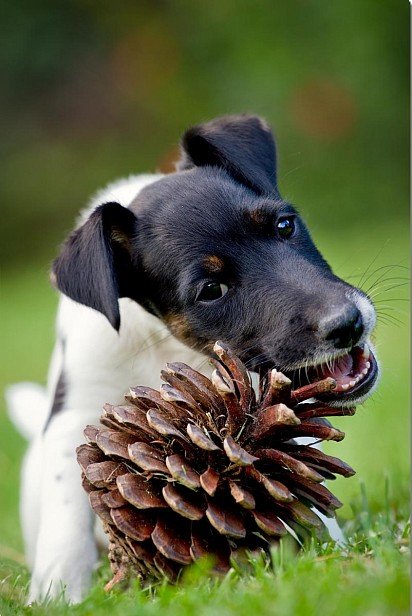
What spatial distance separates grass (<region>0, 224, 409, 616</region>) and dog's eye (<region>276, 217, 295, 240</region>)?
294 mm

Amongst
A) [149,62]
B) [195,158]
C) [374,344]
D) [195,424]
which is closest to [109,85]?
[149,62]

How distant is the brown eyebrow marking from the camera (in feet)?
8.55

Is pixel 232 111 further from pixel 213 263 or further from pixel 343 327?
pixel 343 327

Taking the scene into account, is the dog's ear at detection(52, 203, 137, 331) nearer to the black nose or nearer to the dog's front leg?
the dog's front leg

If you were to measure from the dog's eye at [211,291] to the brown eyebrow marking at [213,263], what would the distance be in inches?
1.6

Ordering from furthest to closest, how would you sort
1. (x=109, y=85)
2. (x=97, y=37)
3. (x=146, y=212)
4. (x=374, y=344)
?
(x=109, y=85)
(x=97, y=37)
(x=146, y=212)
(x=374, y=344)

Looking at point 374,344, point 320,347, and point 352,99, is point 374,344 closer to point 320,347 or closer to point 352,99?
point 320,347

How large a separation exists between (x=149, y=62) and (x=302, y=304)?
2.18 metres

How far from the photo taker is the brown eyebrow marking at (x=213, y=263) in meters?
2.61

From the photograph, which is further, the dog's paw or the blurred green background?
the blurred green background

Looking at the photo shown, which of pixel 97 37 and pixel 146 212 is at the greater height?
pixel 97 37

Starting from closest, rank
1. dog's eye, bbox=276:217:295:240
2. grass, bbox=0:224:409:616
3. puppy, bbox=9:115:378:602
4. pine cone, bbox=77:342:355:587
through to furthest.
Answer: grass, bbox=0:224:409:616
pine cone, bbox=77:342:355:587
puppy, bbox=9:115:378:602
dog's eye, bbox=276:217:295:240

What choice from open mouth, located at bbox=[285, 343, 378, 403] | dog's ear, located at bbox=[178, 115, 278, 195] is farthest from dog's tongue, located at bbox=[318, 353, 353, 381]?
Result: dog's ear, located at bbox=[178, 115, 278, 195]

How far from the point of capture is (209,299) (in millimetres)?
2650
